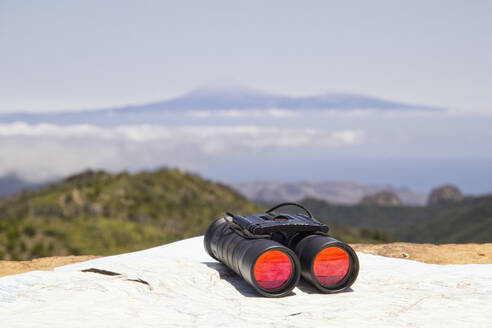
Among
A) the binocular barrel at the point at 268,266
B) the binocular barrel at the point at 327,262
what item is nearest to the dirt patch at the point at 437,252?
the binocular barrel at the point at 327,262

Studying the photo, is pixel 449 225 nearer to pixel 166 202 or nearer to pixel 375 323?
pixel 166 202

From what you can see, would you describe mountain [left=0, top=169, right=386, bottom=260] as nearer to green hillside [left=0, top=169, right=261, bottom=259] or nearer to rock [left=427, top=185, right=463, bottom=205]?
green hillside [left=0, top=169, right=261, bottom=259]

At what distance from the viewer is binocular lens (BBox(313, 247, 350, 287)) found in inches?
277

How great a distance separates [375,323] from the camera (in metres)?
5.70

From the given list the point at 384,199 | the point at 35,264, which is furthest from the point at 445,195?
the point at 35,264

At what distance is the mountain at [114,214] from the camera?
21253mm

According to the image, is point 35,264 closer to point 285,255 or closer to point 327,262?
point 285,255

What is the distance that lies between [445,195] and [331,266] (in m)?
90.2

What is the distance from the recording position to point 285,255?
6.83 meters

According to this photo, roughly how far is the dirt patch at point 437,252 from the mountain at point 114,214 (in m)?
10.6

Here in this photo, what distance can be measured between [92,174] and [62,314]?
1506 inches

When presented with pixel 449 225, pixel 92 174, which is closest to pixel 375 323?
pixel 92 174

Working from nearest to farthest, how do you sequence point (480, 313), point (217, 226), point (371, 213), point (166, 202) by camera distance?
point (480, 313)
point (217, 226)
point (166, 202)
point (371, 213)

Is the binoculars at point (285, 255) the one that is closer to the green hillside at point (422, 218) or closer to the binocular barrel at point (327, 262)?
the binocular barrel at point (327, 262)
